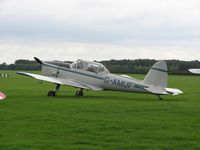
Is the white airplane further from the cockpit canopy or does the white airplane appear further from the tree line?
the tree line

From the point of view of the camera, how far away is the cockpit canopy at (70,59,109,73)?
22641mm

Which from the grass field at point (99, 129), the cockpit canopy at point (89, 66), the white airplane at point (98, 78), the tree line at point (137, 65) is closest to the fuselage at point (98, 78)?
the white airplane at point (98, 78)

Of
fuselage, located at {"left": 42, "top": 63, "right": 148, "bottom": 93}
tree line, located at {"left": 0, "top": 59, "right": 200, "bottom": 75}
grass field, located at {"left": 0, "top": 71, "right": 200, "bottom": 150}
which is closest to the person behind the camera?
grass field, located at {"left": 0, "top": 71, "right": 200, "bottom": 150}

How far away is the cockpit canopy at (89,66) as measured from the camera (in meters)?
22.6

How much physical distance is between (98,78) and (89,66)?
95 cm

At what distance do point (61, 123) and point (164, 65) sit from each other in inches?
398

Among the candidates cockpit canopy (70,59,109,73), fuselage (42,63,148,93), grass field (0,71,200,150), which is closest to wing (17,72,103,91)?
fuselage (42,63,148,93)

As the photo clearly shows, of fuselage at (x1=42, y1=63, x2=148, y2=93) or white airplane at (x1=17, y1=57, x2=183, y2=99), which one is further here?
fuselage at (x1=42, y1=63, x2=148, y2=93)

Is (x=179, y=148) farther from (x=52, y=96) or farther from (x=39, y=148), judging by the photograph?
(x=52, y=96)

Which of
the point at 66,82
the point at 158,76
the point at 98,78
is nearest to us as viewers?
the point at 158,76

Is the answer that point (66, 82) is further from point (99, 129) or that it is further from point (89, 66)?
point (99, 129)

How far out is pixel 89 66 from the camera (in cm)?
2298

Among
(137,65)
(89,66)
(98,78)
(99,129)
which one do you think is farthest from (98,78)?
(137,65)

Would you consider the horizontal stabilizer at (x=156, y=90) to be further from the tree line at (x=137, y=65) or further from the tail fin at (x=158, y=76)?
the tree line at (x=137, y=65)
